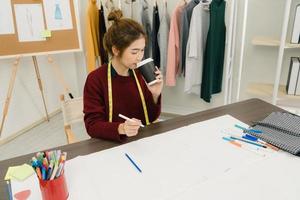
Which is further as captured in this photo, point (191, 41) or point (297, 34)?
point (191, 41)

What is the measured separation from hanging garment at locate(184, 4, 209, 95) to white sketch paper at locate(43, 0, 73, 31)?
3.98 feet

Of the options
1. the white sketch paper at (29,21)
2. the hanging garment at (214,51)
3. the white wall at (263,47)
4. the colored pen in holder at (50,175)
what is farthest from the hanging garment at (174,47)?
the colored pen in holder at (50,175)

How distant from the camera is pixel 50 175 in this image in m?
0.74

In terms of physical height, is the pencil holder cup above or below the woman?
below

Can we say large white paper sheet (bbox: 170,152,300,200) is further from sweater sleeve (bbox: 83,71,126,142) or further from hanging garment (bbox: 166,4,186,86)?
hanging garment (bbox: 166,4,186,86)

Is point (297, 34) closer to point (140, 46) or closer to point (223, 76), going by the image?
point (223, 76)

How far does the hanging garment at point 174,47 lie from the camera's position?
8.54 feet

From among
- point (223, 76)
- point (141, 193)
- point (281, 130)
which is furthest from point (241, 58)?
point (141, 193)

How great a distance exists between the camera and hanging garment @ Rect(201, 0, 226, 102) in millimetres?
2484

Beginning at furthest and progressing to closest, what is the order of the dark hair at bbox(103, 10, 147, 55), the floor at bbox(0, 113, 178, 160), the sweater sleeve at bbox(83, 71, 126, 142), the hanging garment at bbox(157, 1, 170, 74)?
the hanging garment at bbox(157, 1, 170, 74) → the floor at bbox(0, 113, 178, 160) → the dark hair at bbox(103, 10, 147, 55) → the sweater sleeve at bbox(83, 71, 126, 142)

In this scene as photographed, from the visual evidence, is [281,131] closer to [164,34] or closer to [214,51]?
[214,51]

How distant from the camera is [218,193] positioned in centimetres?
80

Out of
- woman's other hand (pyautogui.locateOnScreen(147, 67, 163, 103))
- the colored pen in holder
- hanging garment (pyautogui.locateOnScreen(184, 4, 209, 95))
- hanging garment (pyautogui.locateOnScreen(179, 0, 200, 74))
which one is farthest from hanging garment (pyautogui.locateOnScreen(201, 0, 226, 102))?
the colored pen in holder

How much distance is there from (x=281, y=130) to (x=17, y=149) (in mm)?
2433
